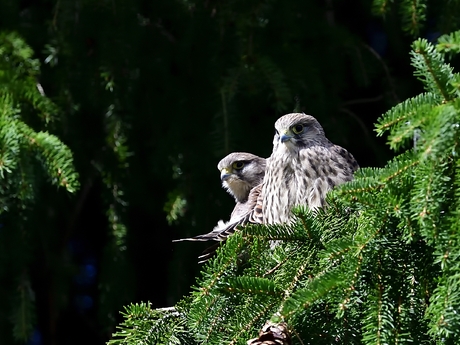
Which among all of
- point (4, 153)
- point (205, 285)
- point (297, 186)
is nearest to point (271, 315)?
point (205, 285)

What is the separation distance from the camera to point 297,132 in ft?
13.2

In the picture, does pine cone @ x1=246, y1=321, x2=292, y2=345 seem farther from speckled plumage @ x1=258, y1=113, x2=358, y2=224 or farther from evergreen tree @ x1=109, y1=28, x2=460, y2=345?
speckled plumage @ x1=258, y1=113, x2=358, y2=224

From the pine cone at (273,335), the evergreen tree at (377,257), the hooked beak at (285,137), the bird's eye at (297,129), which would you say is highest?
the bird's eye at (297,129)

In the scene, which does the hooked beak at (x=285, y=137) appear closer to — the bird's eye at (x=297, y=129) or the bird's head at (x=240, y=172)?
the bird's eye at (x=297, y=129)

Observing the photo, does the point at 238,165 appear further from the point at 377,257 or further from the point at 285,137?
the point at 377,257

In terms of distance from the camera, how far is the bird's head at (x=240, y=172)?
4734 mm

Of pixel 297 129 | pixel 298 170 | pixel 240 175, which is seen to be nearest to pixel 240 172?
pixel 240 175

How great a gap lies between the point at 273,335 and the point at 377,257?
335 millimetres

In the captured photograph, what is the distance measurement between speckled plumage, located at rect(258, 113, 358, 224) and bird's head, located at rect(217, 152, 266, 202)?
654 millimetres

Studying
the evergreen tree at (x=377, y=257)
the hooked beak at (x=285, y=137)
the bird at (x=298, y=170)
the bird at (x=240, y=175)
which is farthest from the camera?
the bird at (x=240, y=175)

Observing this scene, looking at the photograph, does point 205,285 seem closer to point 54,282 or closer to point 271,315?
point 271,315

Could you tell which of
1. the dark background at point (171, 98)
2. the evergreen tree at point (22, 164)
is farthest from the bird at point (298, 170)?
the evergreen tree at point (22, 164)

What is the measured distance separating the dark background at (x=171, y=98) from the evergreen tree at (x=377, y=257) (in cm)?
202

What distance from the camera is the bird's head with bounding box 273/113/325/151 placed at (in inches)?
156
